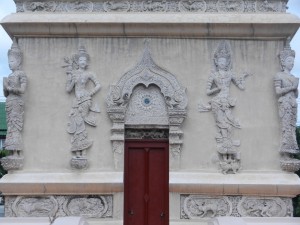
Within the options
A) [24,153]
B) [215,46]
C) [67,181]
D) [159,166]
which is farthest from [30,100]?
[215,46]

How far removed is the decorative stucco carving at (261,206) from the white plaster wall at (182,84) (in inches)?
24.8

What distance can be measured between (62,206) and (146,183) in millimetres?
1772

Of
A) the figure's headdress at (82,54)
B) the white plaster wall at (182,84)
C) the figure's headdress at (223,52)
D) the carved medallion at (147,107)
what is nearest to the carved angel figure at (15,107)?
the white plaster wall at (182,84)

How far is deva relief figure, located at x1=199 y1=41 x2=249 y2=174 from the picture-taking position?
1246 cm

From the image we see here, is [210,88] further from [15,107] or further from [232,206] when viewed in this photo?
[15,107]

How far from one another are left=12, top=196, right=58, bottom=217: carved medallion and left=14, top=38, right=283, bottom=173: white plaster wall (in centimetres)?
61

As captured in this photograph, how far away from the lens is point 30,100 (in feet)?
42.0

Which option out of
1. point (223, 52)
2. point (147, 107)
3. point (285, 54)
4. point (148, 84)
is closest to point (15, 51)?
point (148, 84)

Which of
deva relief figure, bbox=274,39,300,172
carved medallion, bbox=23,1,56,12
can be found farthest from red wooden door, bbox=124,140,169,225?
carved medallion, bbox=23,1,56,12

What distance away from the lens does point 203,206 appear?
12367 mm

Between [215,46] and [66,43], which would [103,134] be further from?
[215,46]

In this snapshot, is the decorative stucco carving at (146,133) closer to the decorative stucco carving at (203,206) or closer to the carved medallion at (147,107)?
the carved medallion at (147,107)

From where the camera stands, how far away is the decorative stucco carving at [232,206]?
40.6 feet

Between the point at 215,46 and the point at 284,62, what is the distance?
1.46 metres
